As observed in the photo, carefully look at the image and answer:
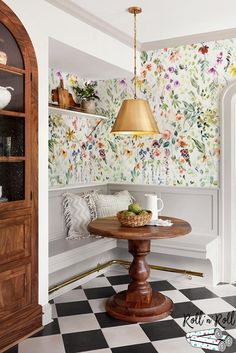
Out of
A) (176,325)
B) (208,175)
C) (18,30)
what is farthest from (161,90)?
→ (176,325)

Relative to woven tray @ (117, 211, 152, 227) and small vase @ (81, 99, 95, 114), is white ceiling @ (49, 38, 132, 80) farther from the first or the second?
woven tray @ (117, 211, 152, 227)

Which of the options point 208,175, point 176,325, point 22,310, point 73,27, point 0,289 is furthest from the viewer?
point 208,175

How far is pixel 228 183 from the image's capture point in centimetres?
404

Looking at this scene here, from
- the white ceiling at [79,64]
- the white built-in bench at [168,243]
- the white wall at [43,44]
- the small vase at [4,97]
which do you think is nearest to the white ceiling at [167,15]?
the white wall at [43,44]

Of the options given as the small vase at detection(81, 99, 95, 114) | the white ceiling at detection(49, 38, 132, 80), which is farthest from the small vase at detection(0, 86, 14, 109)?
the small vase at detection(81, 99, 95, 114)

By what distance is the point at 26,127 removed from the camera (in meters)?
2.84

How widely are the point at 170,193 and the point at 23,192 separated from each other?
203 cm

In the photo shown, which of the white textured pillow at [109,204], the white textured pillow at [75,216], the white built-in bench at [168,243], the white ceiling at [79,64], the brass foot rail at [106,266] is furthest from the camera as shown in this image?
the white textured pillow at [109,204]

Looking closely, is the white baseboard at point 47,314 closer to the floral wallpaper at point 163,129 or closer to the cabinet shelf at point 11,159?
the cabinet shelf at point 11,159

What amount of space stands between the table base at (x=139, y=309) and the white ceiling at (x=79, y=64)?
2251mm

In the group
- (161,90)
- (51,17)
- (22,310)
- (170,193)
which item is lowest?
(22,310)

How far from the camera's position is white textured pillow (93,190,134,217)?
169 inches

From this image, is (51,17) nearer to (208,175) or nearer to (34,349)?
(208,175)

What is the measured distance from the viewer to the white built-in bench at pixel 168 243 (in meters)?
3.75
